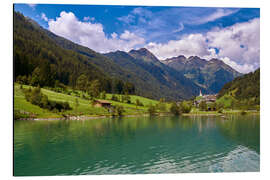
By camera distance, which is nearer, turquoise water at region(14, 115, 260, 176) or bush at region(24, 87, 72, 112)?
turquoise water at region(14, 115, 260, 176)

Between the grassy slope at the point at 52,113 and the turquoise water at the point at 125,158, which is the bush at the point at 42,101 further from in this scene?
the turquoise water at the point at 125,158

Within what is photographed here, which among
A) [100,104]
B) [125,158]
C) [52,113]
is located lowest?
[125,158]

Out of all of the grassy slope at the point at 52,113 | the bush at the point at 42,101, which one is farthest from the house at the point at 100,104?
the bush at the point at 42,101

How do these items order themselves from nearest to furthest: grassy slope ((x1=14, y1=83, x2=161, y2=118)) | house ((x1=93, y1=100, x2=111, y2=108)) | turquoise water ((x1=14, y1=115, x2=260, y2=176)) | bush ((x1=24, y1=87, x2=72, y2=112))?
turquoise water ((x1=14, y1=115, x2=260, y2=176)) → grassy slope ((x1=14, y1=83, x2=161, y2=118)) → bush ((x1=24, y1=87, x2=72, y2=112)) → house ((x1=93, y1=100, x2=111, y2=108))

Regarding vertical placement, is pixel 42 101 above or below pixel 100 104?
above

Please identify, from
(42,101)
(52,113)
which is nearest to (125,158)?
(52,113)

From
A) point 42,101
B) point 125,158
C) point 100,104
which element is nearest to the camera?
point 125,158

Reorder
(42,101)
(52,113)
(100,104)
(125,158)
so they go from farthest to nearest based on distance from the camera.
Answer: (100,104), (52,113), (42,101), (125,158)

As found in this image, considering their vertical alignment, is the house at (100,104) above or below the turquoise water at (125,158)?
above

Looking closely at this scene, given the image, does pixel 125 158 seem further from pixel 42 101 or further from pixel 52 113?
pixel 42 101

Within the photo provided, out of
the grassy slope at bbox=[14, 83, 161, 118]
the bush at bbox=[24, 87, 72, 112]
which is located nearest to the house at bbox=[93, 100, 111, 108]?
the grassy slope at bbox=[14, 83, 161, 118]

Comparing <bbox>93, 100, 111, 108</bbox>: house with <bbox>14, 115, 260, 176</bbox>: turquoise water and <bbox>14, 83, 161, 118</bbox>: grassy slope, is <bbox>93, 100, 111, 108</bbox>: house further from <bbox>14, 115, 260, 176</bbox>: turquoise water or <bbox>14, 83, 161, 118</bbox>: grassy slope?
<bbox>14, 115, 260, 176</bbox>: turquoise water
